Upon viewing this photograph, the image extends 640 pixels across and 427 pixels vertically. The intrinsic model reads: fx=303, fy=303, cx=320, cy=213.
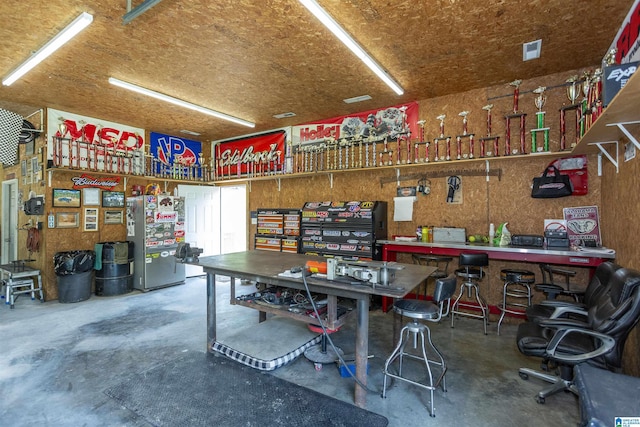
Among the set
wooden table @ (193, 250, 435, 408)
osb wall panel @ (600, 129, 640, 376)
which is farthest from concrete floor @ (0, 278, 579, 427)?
osb wall panel @ (600, 129, 640, 376)

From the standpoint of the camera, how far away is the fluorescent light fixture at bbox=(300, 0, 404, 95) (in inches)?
Result: 91.7

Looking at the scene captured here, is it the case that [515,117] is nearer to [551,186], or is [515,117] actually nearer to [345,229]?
[551,186]

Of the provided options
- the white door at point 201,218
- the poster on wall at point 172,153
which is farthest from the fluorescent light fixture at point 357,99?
the poster on wall at point 172,153

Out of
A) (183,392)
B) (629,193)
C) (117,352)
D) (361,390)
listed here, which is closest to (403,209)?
(629,193)

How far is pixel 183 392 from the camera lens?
95.7 inches

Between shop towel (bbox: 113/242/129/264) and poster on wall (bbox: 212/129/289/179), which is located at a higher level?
poster on wall (bbox: 212/129/289/179)

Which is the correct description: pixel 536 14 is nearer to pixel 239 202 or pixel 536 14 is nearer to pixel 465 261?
pixel 465 261

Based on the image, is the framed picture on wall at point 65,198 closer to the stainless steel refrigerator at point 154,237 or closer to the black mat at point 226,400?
the stainless steel refrigerator at point 154,237

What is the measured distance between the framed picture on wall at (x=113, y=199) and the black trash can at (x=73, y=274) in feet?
3.58

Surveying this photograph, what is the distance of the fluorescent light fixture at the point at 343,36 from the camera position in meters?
2.33

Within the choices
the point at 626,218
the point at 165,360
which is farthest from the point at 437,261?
the point at 165,360

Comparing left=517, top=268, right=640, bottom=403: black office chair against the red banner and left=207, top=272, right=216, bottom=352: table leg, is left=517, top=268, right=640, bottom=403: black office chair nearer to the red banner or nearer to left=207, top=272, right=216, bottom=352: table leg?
left=207, top=272, right=216, bottom=352: table leg

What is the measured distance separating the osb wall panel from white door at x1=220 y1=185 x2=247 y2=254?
630 centimetres

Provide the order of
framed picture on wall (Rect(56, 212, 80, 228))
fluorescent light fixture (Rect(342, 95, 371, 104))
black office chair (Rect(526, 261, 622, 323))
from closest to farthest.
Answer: black office chair (Rect(526, 261, 622, 323)) → fluorescent light fixture (Rect(342, 95, 371, 104)) → framed picture on wall (Rect(56, 212, 80, 228))
